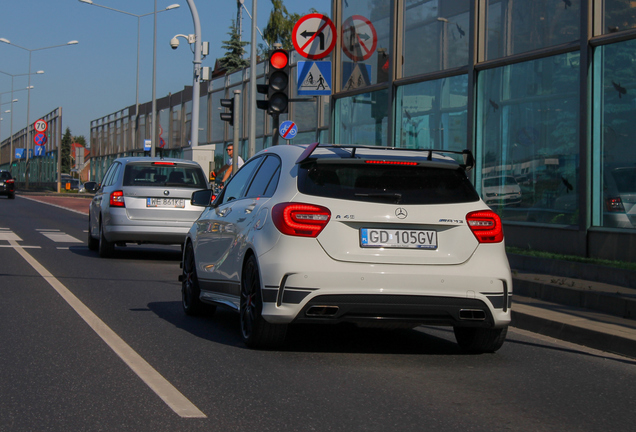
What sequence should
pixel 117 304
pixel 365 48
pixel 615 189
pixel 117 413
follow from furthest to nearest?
pixel 365 48
pixel 615 189
pixel 117 304
pixel 117 413

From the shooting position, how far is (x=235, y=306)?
7.29 m

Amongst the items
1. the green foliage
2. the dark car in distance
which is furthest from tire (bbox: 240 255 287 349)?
the dark car in distance

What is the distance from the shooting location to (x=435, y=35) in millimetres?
18078

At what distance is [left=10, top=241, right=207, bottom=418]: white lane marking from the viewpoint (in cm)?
494

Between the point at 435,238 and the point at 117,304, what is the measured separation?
4.12 meters

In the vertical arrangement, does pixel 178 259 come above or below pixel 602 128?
below

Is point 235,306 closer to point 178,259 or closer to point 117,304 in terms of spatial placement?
point 117,304

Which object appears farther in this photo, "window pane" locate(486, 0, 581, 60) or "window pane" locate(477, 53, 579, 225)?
"window pane" locate(486, 0, 581, 60)

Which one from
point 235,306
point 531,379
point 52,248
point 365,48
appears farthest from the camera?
point 365,48

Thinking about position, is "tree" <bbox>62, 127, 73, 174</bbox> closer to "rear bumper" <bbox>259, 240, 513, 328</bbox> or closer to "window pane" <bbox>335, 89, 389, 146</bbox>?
"window pane" <bbox>335, 89, 389, 146</bbox>

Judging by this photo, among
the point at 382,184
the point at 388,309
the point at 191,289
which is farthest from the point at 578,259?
the point at 388,309

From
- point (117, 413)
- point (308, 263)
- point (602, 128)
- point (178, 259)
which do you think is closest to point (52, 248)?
point (178, 259)

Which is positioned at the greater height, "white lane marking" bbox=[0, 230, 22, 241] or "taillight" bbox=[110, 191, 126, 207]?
"taillight" bbox=[110, 191, 126, 207]

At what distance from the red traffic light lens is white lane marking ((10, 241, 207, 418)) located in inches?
195
